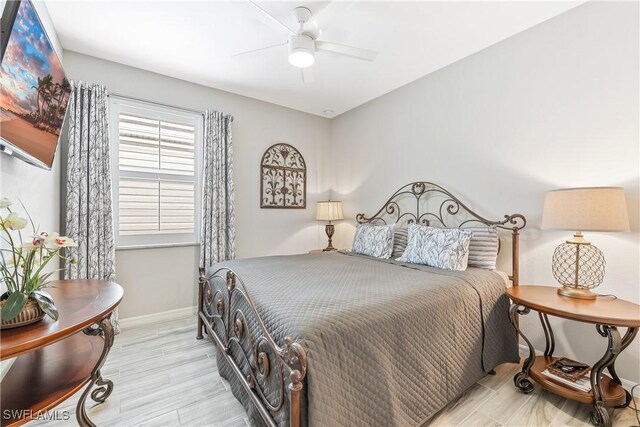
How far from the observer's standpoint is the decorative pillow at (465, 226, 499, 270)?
2.42 meters

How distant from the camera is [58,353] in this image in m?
1.45

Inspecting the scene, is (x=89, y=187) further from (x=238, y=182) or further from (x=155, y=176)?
(x=238, y=182)

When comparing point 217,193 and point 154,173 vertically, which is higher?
point 154,173

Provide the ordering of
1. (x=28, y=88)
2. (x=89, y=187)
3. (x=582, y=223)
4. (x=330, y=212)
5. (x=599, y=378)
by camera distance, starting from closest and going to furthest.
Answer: (x=28, y=88) → (x=599, y=378) → (x=582, y=223) → (x=89, y=187) → (x=330, y=212)

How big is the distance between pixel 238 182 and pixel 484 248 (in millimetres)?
2900

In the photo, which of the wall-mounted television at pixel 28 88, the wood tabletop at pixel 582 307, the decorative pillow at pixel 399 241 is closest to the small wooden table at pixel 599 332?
the wood tabletop at pixel 582 307

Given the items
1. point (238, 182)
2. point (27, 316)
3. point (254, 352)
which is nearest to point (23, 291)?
point (27, 316)

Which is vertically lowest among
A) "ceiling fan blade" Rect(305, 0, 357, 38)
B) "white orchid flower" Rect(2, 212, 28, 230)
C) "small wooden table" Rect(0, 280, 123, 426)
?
"small wooden table" Rect(0, 280, 123, 426)

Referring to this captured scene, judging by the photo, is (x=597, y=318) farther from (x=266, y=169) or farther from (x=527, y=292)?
(x=266, y=169)

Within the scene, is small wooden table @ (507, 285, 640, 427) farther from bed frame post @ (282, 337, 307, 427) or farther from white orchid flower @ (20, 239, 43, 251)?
white orchid flower @ (20, 239, 43, 251)

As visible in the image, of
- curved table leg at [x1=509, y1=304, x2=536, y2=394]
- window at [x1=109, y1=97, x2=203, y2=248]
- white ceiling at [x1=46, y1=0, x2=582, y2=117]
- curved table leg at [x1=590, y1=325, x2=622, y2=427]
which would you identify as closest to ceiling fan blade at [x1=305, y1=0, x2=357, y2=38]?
white ceiling at [x1=46, y1=0, x2=582, y2=117]

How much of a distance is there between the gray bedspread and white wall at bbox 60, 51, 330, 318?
1.41 metres

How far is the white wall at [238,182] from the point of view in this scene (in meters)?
3.00

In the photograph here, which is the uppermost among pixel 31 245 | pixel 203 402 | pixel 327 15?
pixel 327 15
